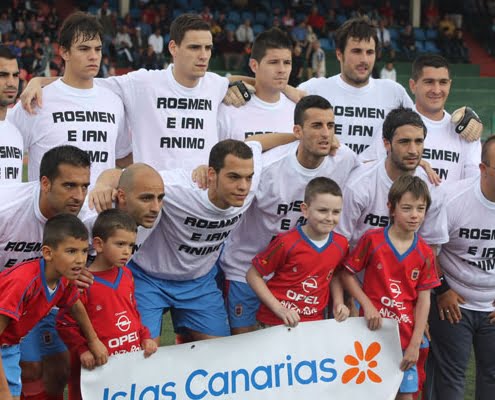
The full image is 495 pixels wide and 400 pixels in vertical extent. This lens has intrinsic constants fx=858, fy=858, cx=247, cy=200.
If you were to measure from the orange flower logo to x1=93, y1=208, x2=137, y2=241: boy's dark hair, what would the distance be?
1660 mm

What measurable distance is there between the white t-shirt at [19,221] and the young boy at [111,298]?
1.25 feet

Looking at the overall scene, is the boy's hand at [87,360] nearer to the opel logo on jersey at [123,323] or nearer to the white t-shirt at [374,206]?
the opel logo on jersey at [123,323]

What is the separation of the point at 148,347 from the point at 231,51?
80.0 ft

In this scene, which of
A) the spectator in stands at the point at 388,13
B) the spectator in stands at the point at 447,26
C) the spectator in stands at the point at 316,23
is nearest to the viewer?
the spectator in stands at the point at 316,23

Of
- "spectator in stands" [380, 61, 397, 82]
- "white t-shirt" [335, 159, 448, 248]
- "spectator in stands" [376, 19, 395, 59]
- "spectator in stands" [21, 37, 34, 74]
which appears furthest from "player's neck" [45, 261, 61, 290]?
"spectator in stands" [376, 19, 395, 59]

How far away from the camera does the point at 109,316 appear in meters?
5.14

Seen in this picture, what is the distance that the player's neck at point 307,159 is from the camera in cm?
586

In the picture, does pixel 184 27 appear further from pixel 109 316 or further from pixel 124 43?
pixel 124 43

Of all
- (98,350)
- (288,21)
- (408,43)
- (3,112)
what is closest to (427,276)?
(98,350)

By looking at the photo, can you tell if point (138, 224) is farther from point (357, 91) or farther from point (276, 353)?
point (357, 91)

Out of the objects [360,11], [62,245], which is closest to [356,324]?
[62,245]

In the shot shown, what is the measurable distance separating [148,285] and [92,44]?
1859mm

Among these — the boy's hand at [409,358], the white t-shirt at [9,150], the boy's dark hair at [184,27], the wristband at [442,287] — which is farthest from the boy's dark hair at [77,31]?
the boy's hand at [409,358]

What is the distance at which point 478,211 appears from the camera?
5895 millimetres
